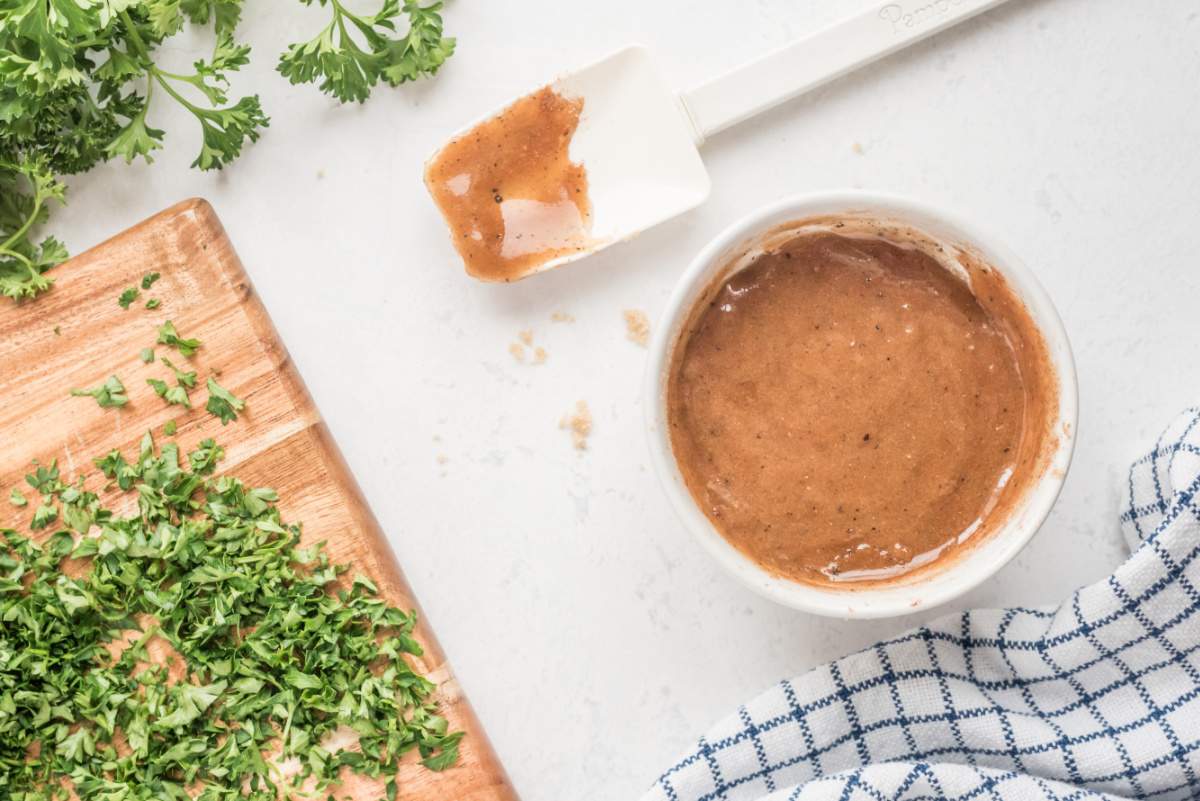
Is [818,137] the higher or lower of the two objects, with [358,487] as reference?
higher

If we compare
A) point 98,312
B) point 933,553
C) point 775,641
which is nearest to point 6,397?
point 98,312

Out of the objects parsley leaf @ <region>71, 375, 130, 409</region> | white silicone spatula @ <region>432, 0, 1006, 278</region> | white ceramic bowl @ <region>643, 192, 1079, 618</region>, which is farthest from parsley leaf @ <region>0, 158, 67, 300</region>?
white ceramic bowl @ <region>643, 192, 1079, 618</region>

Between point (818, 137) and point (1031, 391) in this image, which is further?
point (818, 137)

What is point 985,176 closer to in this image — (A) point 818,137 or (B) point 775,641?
(A) point 818,137

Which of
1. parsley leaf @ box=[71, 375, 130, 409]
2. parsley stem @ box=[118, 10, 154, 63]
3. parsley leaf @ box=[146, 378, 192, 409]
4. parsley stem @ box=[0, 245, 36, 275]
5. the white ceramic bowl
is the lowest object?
the white ceramic bowl

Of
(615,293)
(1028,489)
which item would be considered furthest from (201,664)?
(1028,489)

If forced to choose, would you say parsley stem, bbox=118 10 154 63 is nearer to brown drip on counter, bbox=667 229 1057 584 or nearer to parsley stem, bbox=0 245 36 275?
parsley stem, bbox=0 245 36 275

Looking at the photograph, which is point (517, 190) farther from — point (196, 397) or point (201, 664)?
point (201, 664)
